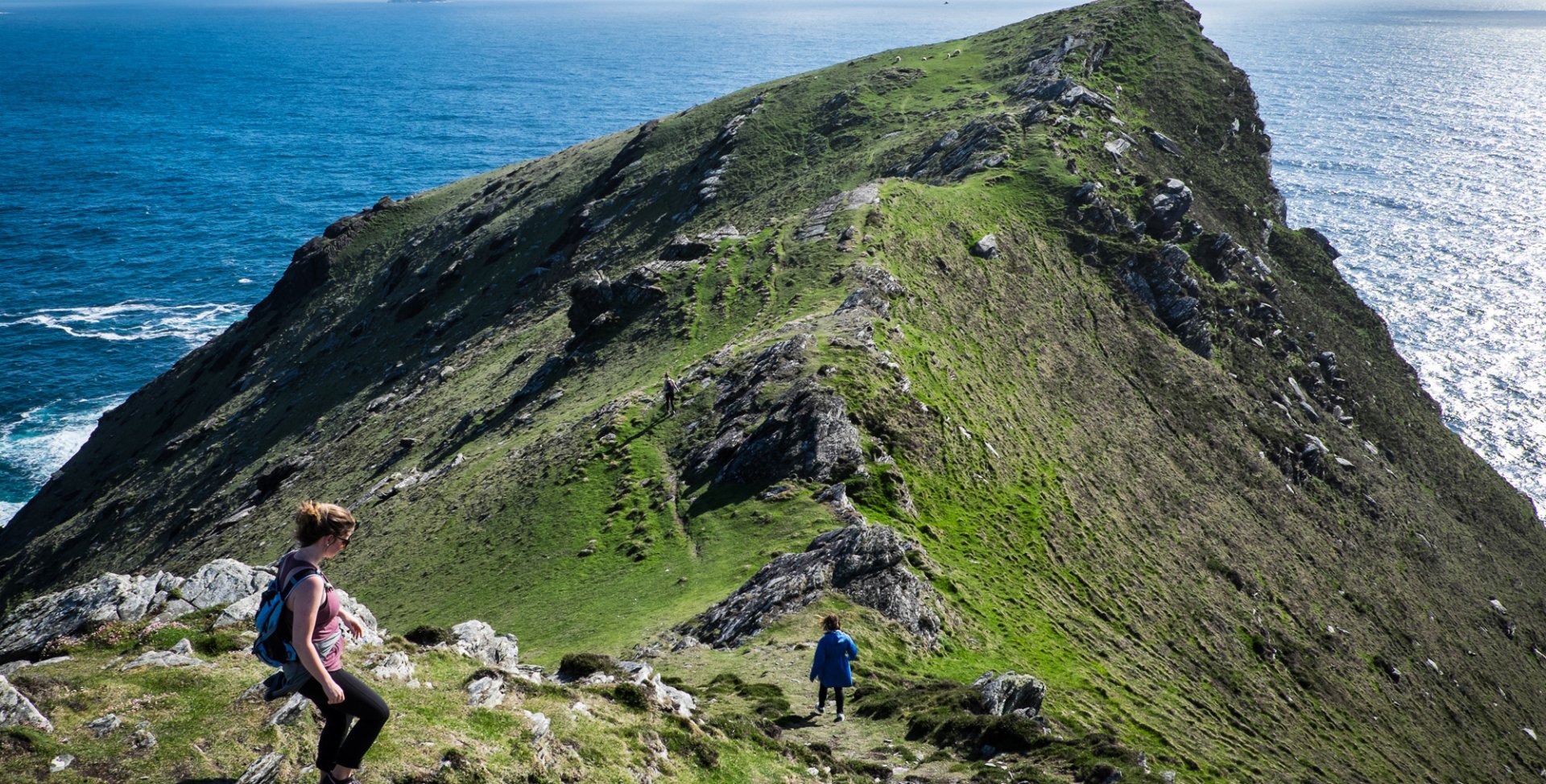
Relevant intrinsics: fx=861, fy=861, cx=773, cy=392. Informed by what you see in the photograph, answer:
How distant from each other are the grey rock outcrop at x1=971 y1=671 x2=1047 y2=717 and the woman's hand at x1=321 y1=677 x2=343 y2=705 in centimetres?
1967

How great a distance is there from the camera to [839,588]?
1367 inches

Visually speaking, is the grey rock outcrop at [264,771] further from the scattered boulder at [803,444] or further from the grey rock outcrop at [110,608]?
the scattered boulder at [803,444]

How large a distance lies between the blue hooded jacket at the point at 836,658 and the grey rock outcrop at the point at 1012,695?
4.61 meters

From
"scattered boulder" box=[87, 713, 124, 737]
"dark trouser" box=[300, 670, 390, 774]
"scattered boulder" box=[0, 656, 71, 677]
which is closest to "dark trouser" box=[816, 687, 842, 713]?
"dark trouser" box=[300, 670, 390, 774]

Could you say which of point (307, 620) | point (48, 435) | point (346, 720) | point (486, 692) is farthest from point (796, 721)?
point (48, 435)

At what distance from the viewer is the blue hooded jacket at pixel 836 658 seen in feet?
81.7

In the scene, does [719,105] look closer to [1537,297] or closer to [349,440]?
[349,440]

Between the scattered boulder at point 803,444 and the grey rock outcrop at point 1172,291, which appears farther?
the grey rock outcrop at point 1172,291

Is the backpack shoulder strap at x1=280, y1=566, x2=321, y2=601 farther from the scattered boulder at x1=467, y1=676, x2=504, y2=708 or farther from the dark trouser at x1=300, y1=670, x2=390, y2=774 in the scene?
the scattered boulder at x1=467, y1=676, x2=504, y2=708

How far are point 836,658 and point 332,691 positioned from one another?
52.5ft

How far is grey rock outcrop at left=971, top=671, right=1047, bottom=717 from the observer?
2619cm

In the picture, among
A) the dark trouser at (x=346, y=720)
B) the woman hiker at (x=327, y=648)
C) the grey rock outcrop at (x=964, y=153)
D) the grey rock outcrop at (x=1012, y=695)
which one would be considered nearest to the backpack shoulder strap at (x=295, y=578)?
the woman hiker at (x=327, y=648)

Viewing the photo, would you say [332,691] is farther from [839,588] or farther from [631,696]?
[839,588]

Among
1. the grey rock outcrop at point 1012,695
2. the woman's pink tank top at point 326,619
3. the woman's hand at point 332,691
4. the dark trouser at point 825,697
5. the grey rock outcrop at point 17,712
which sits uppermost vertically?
the woman's pink tank top at point 326,619
